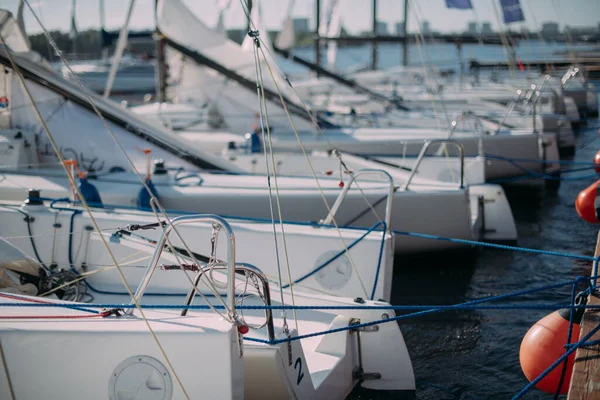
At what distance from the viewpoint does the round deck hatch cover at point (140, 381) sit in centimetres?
360

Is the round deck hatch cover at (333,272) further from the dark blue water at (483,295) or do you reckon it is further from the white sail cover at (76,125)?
the white sail cover at (76,125)

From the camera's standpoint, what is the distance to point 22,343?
359 centimetres

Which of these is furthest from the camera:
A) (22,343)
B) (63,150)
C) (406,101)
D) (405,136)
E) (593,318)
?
(406,101)

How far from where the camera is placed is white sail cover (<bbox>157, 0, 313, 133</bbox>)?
13508 mm

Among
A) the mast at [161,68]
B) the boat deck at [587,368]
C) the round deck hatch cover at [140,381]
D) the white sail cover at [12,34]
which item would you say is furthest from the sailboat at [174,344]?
the mast at [161,68]

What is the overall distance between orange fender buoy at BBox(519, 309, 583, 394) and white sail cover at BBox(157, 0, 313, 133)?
978 cm

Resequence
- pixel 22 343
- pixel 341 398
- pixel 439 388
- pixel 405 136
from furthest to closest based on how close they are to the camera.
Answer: pixel 405 136 < pixel 439 388 < pixel 341 398 < pixel 22 343

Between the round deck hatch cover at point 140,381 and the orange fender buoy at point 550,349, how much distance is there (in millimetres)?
2200

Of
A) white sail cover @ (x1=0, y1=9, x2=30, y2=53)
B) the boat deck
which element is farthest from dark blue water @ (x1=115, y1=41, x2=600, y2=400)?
white sail cover @ (x1=0, y1=9, x2=30, y2=53)

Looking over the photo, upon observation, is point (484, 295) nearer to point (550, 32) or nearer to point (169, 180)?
point (169, 180)

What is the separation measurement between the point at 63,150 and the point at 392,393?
5.62 metres

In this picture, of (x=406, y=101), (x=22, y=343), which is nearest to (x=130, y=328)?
(x=22, y=343)

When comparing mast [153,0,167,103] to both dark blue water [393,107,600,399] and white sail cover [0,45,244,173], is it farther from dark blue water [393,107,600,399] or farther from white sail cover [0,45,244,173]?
dark blue water [393,107,600,399]

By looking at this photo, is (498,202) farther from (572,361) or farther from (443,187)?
(572,361)
